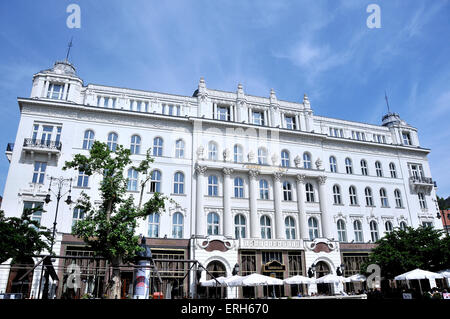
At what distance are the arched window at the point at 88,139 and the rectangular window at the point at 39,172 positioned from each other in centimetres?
421

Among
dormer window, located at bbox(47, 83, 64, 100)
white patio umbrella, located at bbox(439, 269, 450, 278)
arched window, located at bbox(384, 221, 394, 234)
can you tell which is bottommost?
white patio umbrella, located at bbox(439, 269, 450, 278)

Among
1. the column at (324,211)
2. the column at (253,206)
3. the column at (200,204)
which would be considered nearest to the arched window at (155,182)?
the column at (200,204)

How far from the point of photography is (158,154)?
36000mm

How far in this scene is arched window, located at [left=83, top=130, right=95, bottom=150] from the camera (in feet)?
112

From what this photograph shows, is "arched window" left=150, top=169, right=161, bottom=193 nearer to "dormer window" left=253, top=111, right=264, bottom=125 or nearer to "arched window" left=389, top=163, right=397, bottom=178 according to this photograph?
"dormer window" left=253, top=111, right=264, bottom=125

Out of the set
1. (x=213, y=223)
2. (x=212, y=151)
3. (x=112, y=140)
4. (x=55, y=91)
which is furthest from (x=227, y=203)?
(x=55, y=91)

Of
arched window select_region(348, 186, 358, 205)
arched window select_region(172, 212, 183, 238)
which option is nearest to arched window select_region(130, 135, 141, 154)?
arched window select_region(172, 212, 183, 238)

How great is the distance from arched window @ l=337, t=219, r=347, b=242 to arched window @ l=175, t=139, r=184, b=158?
20.8 m

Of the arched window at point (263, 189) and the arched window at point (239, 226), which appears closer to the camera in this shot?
the arched window at point (239, 226)

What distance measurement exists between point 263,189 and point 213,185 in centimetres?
602

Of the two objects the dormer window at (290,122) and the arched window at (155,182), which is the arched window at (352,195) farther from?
the arched window at (155,182)

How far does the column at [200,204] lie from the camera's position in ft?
109

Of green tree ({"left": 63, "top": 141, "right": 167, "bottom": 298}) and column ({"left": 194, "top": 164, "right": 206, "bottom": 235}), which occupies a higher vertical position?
column ({"left": 194, "top": 164, "right": 206, "bottom": 235})

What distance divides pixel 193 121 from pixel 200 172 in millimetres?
6116
